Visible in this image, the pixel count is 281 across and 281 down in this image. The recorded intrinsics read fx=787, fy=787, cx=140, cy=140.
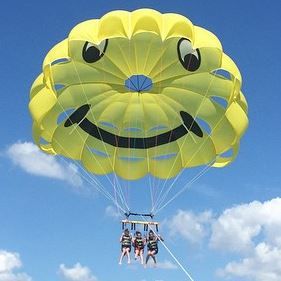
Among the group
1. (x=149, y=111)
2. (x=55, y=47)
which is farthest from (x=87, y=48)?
(x=149, y=111)

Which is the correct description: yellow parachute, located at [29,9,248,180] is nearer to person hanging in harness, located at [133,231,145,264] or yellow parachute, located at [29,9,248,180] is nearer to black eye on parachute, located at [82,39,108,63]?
black eye on parachute, located at [82,39,108,63]

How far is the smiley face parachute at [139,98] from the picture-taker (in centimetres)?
2302

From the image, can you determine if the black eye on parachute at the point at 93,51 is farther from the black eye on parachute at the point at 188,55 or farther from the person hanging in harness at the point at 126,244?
the person hanging in harness at the point at 126,244

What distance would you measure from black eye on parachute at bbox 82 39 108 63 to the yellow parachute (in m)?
0.03

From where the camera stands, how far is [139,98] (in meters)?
25.6

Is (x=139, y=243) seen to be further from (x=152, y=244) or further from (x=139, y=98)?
(x=139, y=98)

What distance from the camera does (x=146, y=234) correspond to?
24125 millimetres

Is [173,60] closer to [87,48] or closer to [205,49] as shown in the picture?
[205,49]

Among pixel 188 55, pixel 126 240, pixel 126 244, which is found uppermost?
pixel 188 55

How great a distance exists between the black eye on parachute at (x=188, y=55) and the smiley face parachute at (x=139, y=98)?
0.03m

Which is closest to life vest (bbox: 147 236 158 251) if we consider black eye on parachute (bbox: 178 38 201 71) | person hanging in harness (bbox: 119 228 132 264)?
person hanging in harness (bbox: 119 228 132 264)

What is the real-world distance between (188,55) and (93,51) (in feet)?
9.38

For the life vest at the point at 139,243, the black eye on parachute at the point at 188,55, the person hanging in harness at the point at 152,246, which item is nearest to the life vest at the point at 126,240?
the life vest at the point at 139,243

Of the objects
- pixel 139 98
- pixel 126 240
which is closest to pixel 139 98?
pixel 139 98
